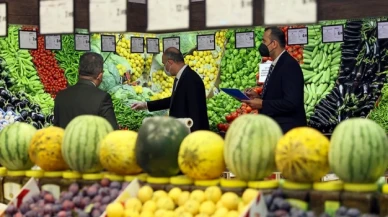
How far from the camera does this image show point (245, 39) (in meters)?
7.39

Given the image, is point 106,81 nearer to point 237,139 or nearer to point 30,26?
point 30,26

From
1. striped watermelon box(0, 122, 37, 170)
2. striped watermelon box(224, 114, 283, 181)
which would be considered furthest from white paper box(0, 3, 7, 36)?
striped watermelon box(224, 114, 283, 181)

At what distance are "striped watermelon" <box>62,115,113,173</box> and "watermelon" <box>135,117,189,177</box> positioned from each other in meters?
0.36

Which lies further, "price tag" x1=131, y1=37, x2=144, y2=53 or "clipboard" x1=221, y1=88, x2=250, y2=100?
"price tag" x1=131, y1=37, x2=144, y2=53

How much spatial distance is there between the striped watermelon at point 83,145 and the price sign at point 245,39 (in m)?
3.63

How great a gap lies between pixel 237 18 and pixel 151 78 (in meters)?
4.15

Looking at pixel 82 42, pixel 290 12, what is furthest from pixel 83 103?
pixel 82 42

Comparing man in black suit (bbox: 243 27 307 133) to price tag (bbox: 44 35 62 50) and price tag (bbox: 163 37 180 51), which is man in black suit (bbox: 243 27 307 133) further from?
price tag (bbox: 44 35 62 50)

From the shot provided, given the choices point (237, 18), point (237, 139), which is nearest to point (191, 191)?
point (237, 139)

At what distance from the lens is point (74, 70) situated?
830 cm

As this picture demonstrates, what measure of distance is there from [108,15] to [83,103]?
657mm

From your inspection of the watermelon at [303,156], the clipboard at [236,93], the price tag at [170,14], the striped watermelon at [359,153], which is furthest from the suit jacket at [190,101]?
the striped watermelon at [359,153]

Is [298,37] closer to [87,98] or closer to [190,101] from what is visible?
[190,101]

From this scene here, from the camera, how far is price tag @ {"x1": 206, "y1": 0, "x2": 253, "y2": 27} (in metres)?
4.61
